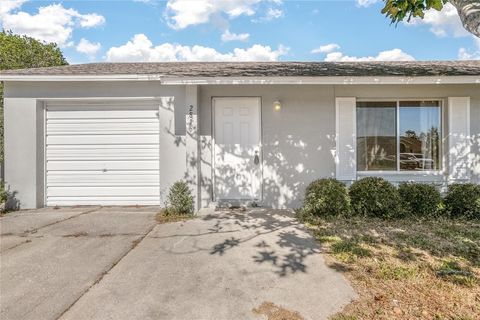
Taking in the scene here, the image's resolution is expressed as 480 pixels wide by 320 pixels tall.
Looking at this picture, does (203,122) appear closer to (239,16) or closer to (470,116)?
(470,116)

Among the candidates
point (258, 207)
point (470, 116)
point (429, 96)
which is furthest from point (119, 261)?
point (470, 116)

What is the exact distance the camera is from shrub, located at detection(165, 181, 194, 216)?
595cm

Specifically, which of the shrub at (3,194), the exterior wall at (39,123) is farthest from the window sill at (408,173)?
the shrub at (3,194)

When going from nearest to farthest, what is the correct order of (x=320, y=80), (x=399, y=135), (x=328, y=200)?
(x=328, y=200) < (x=320, y=80) < (x=399, y=135)

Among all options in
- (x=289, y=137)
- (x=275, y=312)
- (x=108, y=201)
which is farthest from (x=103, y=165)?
(x=275, y=312)

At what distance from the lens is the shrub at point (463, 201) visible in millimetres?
5691

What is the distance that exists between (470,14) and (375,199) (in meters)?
3.41

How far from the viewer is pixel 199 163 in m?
6.43

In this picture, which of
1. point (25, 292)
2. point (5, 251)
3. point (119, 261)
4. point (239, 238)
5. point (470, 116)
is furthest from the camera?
point (470, 116)

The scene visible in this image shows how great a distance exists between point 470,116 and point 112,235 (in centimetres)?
761

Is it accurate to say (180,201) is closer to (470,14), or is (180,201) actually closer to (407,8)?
(407,8)

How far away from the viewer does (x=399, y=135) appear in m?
6.58

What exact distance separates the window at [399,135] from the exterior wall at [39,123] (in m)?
4.16

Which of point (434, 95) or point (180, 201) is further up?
point (434, 95)
